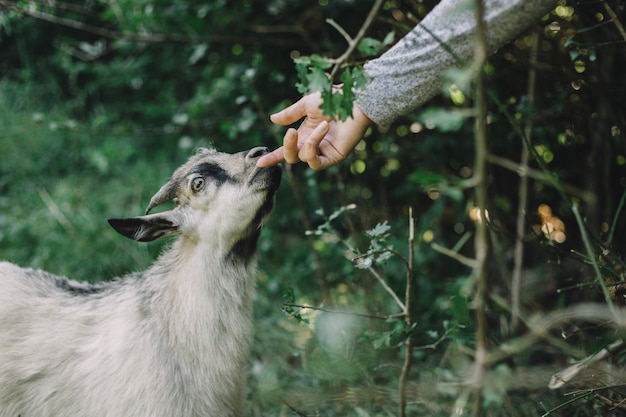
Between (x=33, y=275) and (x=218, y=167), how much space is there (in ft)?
3.87

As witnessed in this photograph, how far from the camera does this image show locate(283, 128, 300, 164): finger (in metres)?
2.58

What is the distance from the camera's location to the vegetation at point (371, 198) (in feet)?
9.29

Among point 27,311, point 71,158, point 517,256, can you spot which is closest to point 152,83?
point 71,158

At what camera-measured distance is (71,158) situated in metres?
6.52

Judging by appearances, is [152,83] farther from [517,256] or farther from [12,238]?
[517,256]

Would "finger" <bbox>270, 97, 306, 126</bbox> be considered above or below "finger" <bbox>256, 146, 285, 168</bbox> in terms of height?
above

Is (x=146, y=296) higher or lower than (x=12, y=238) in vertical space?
higher

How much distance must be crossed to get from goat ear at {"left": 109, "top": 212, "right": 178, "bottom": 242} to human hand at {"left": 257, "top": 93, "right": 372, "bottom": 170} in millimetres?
562

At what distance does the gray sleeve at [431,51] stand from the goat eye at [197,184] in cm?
92

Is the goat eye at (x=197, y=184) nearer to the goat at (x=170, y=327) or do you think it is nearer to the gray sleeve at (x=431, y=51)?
the goat at (x=170, y=327)

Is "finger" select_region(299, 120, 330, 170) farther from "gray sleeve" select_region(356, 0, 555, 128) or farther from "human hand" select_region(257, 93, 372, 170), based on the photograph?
"gray sleeve" select_region(356, 0, 555, 128)

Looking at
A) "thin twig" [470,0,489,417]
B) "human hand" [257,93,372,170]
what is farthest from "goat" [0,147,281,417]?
"thin twig" [470,0,489,417]

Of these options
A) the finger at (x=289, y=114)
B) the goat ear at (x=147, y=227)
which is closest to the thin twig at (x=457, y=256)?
the finger at (x=289, y=114)

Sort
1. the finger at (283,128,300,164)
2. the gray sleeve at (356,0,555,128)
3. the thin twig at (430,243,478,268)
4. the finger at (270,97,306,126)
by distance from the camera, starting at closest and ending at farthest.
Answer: the thin twig at (430,243,478,268), the gray sleeve at (356,0,555,128), the finger at (283,128,300,164), the finger at (270,97,306,126)
